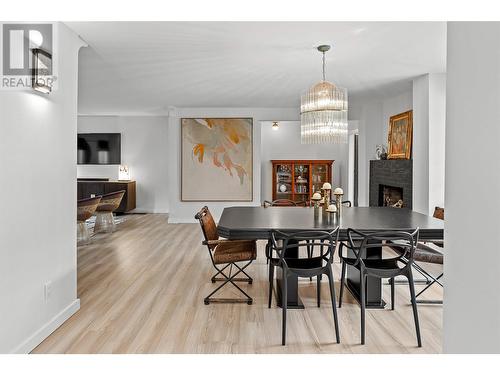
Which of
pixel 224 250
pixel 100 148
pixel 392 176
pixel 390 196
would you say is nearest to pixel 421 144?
pixel 392 176

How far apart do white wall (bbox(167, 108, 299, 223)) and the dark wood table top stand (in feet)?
13.1

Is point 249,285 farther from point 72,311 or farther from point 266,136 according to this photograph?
point 266,136

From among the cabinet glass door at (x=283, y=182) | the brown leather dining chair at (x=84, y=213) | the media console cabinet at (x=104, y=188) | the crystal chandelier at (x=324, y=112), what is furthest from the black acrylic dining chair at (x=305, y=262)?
the media console cabinet at (x=104, y=188)

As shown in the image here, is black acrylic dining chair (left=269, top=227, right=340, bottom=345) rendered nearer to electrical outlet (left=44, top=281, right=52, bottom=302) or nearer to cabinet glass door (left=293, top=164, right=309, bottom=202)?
electrical outlet (left=44, top=281, right=52, bottom=302)

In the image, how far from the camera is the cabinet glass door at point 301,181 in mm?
9641

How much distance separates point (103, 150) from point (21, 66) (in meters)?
7.81

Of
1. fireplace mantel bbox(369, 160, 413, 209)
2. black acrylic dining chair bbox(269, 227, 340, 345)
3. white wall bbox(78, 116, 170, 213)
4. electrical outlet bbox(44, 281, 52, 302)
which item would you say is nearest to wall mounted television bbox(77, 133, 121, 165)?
white wall bbox(78, 116, 170, 213)

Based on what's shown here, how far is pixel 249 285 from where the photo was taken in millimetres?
3939

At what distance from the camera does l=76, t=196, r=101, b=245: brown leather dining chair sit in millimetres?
5617

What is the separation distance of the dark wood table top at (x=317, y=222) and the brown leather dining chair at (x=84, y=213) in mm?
2720

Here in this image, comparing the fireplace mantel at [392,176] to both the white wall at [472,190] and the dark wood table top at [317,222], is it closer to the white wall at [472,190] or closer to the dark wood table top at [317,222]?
the dark wood table top at [317,222]

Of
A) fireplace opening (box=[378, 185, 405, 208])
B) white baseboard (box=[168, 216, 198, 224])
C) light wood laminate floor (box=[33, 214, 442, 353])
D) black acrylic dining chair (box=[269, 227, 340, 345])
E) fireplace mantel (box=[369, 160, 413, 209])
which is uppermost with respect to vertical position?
fireplace mantel (box=[369, 160, 413, 209])

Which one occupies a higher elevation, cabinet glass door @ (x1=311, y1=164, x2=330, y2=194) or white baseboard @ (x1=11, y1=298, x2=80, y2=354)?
cabinet glass door @ (x1=311, y1=164, x2=330, y2=194)

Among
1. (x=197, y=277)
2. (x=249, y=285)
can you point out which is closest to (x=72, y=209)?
(x=197, y=277)
